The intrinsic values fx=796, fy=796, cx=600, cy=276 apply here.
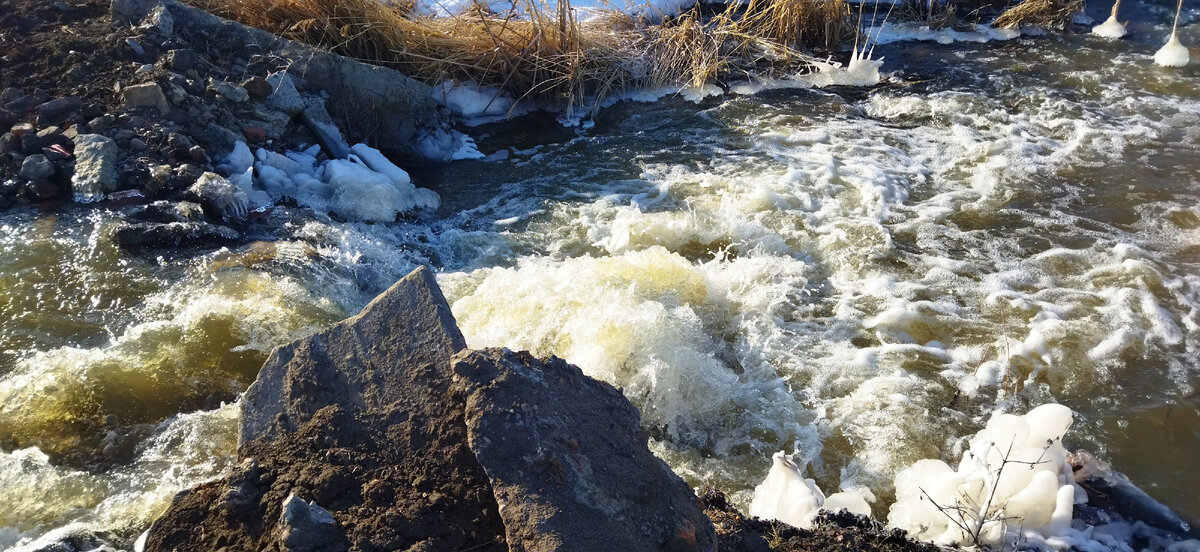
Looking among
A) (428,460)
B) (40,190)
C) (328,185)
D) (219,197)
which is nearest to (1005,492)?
(428,460)

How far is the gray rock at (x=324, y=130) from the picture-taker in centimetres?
558

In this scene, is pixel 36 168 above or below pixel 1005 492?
above

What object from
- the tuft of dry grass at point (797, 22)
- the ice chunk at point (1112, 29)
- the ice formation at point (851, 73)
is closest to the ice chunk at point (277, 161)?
the tuft of dry grass at point (797, 22)

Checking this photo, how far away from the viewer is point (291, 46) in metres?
5.87

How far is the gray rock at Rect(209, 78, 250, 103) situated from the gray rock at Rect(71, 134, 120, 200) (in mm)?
827

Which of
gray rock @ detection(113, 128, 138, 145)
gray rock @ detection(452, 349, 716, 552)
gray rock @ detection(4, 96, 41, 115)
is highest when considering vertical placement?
gray rock @ detection(452, 349, 716, 552)

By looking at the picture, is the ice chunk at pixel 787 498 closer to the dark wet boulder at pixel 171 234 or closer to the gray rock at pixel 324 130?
the dark wet boulder at pixel 171 234

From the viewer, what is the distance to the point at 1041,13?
25.0ft

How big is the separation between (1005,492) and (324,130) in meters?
4.79

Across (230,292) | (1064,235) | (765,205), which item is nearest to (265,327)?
(230,292)

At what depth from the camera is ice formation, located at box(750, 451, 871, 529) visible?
7.63 feet

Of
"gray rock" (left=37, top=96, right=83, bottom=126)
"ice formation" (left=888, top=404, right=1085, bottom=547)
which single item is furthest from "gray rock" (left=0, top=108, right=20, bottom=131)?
"ice formation" (left=888, top=404, right=1085, bottom=547)

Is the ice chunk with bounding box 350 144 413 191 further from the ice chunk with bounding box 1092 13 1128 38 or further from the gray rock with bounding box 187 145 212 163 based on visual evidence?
the ice chunk with bounding box 1092 13 1128 38

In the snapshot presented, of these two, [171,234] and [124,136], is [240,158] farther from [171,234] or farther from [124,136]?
[171,234]
